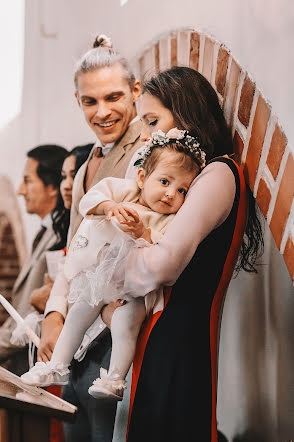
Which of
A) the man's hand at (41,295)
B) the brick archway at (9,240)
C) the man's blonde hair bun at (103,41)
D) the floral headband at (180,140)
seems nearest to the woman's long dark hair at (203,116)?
the floral headband at (180,140)

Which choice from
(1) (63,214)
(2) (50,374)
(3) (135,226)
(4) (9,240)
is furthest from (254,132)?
(4) (9,240)

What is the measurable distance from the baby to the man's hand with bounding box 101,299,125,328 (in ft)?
0.09

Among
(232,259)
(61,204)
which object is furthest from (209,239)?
(61,204)

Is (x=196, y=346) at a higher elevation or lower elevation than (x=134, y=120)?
lower

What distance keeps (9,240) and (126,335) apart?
1869 mm

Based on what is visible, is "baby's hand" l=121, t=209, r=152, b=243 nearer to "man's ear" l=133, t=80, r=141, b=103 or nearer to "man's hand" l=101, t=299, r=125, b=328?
"man's hand" l=101, t=299, r=125, b=328

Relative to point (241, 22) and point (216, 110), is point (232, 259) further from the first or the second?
point (241, 22)

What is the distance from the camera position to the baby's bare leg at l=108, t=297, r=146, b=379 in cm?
262

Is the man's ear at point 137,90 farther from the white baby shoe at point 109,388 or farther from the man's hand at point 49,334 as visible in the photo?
the white baby shoe at point 109,388

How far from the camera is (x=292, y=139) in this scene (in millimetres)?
2535

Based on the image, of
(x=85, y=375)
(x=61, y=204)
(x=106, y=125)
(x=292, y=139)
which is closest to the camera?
(x=292, y=139)

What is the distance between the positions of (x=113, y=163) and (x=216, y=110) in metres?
0.73

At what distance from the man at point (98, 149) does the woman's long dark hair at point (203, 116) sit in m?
0.47

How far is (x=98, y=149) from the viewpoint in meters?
3.61
